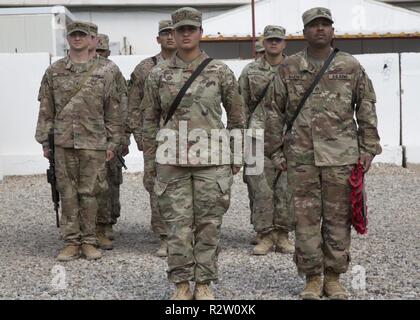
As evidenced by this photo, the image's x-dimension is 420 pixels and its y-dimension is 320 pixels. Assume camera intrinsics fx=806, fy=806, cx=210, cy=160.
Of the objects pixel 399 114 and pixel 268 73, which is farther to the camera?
pixel 399 114

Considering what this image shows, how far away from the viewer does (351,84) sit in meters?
5.70

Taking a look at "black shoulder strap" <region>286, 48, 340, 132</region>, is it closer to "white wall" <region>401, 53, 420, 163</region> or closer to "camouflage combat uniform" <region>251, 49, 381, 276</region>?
"camouflage combat uniform" <region>251, 49, 381, 276</region>

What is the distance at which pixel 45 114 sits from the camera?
7.67m

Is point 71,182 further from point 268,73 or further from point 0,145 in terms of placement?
point 0,145

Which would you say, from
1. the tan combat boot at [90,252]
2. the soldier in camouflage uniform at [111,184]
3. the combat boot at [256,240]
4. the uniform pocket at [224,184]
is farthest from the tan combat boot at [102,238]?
the uniform pocket at [224,184]

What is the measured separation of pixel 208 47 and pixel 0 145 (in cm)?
603

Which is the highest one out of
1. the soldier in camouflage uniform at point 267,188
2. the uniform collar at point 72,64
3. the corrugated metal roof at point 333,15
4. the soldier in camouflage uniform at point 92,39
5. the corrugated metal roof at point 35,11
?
the corrugated metal roof at point 35,11

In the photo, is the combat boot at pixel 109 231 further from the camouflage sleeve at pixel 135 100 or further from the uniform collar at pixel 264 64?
the uniform collar at pixel 264 64

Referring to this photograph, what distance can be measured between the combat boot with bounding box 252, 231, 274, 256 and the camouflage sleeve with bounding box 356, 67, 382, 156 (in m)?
2.35

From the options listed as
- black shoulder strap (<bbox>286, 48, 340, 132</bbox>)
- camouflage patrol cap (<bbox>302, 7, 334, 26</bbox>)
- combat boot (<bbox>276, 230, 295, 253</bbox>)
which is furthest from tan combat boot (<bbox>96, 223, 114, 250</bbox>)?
camouflage patrol cap (<bbox>302, 7, 334, 26</bbox>)

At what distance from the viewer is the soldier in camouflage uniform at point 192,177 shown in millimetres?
5641

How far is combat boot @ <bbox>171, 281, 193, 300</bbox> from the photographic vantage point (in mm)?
5625

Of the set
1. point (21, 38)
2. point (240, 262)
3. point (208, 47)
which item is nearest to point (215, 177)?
point (240, 262)
